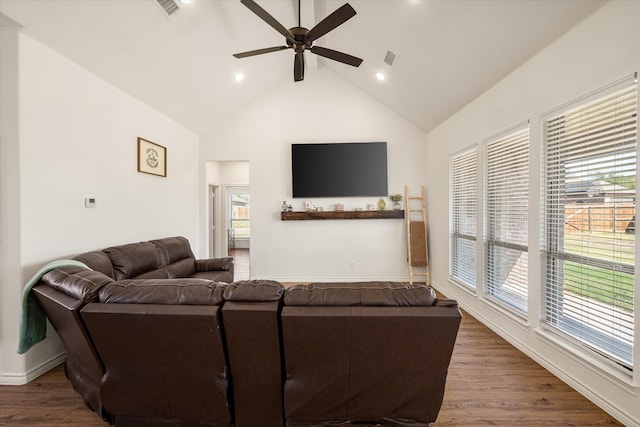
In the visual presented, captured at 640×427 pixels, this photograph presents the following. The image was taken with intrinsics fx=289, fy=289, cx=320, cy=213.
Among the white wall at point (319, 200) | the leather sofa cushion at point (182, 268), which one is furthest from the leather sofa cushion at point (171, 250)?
the white wall at point (319, 200)

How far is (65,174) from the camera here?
107 inches

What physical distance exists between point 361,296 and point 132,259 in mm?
2787

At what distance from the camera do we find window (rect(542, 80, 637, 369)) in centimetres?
192

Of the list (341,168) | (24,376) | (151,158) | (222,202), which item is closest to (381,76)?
(341,168)

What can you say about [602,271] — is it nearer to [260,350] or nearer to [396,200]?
[260,350]

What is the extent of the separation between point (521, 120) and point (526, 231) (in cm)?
110

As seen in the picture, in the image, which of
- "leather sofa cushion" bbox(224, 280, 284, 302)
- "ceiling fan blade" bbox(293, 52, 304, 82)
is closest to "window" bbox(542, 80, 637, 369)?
"leather sofa cushion" bbox(224, 280, 284, 302)

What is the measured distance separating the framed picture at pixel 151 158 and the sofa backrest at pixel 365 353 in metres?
3.36

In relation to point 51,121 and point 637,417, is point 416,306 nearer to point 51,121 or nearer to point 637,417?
point 637,417

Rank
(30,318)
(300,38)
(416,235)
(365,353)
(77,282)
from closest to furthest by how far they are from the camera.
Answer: (365,353) → (77,282) → (30,318) → (300,38) → (416,235)

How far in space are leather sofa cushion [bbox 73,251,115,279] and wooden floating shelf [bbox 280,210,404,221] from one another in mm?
2899

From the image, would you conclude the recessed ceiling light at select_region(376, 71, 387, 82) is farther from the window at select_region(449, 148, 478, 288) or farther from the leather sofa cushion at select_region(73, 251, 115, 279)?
the leather sofa cushion at select_region(73, 251, 115, 279)

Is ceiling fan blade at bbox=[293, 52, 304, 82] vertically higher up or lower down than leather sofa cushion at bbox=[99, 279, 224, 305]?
higher up

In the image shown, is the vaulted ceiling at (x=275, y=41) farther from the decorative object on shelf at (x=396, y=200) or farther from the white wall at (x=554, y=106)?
the decorative object on shelf at (x=396, y=200)
